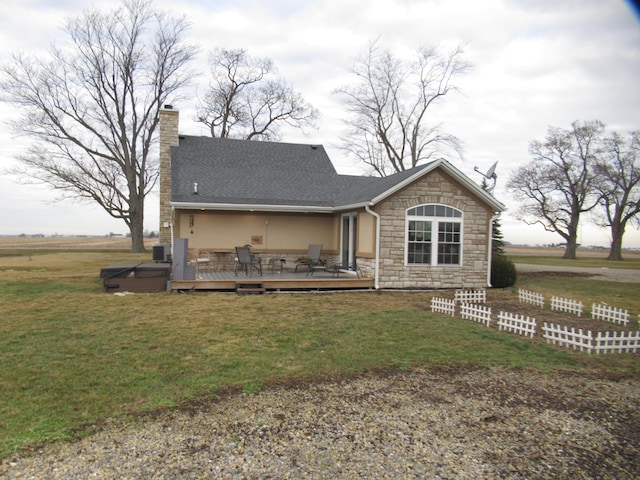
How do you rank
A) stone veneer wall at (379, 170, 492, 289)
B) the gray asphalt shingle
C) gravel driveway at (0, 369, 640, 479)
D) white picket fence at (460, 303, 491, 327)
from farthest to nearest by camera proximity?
the gray asphalt shingle < stone veneer wall at (379, 170, 492, 289) < white picket fence at (460, 303, 491, 327) < gravel driveway at (0, 369, 640, 479)

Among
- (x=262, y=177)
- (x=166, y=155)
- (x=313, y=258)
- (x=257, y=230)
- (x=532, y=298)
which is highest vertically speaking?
(x=166, y=155)

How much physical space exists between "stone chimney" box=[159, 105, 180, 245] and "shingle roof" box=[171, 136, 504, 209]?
1.83 ft

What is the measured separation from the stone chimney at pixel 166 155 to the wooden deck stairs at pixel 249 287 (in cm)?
687

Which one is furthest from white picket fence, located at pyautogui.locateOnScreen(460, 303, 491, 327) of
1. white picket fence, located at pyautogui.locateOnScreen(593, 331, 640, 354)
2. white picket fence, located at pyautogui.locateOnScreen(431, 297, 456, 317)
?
white picket fence, located at pyautogui.locateOnScreen(593, 331, 640, 354)

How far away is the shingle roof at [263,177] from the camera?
43.5 feet

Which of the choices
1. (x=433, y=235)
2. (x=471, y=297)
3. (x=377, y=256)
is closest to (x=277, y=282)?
(x=377, y=256)

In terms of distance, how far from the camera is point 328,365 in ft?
17.3

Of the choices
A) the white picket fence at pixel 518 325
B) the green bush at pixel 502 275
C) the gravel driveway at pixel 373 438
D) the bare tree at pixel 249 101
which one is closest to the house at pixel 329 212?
the green bush at pixel 502 275

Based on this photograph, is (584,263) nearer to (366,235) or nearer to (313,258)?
(366,235)

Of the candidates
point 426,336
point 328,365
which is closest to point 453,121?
point 426,336

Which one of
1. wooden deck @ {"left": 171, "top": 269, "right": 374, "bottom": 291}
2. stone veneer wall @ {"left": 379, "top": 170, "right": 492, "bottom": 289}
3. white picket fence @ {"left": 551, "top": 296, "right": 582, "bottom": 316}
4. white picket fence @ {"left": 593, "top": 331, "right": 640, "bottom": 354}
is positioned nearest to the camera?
white picket fence @ {"left": 593, "top": 331, "right": 640, "bottom": 354}

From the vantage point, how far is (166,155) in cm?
1692

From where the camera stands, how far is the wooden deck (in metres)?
11.3

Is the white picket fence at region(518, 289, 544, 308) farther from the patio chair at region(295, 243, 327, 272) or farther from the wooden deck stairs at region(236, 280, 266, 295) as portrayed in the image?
the wooden deck stairs at region(236, 280, 266, 295)
